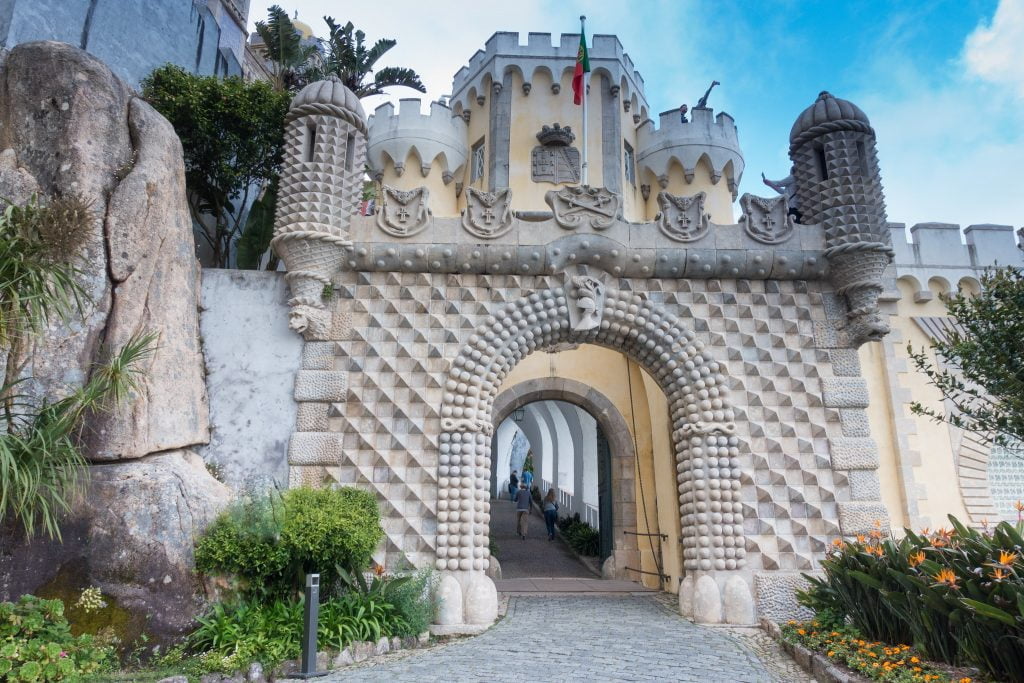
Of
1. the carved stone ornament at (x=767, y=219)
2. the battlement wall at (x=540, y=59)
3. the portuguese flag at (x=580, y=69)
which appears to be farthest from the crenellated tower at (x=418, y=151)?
the carved stone ornament at (x=767, y=219)

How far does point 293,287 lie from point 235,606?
4.06m

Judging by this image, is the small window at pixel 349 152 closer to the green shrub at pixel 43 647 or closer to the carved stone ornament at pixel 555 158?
the carved stone ornament at pixel 555 158

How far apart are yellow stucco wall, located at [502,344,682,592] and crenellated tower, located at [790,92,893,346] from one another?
11.5ft

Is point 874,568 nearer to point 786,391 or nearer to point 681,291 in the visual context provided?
point 786,391

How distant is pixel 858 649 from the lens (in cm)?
596

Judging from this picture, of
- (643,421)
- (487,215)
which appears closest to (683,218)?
(487,215)

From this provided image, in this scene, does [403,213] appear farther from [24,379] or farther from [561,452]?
[561,452]

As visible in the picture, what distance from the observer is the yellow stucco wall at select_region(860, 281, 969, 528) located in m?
11.0

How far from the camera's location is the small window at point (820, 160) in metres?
10.2

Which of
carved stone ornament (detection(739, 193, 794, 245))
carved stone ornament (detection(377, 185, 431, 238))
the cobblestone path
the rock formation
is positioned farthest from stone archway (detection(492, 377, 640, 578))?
the rock formation

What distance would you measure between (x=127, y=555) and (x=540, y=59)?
12.6 metres

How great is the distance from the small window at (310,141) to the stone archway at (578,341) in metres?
3.46

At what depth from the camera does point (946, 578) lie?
5051mm

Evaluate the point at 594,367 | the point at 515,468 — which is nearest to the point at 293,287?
the point at 594,367
